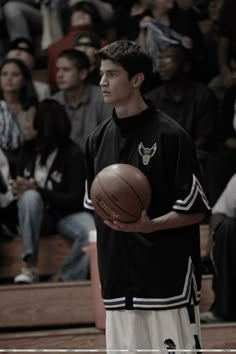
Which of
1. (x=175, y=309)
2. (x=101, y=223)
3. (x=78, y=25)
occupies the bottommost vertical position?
(x=175, y=309)

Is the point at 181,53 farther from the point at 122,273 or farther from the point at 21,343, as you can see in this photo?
the point at 122,273

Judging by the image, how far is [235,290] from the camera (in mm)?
5695

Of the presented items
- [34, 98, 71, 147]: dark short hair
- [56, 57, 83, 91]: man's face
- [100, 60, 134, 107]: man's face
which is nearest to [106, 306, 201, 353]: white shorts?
[100, 60, 134, 107]: man's face

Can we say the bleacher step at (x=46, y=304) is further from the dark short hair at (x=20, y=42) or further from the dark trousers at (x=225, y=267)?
the dark short hair at (x=20, y=42)

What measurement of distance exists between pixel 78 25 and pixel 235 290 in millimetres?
3508

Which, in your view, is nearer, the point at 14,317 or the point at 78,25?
the point at 14,317

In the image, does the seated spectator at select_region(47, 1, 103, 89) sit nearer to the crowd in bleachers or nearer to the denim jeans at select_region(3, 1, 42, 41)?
the crowd in bleachers

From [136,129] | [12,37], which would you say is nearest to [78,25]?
[12,37]

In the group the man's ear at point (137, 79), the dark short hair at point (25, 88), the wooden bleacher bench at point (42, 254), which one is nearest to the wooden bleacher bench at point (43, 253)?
the wooden bleacher bench at point (42, 254)

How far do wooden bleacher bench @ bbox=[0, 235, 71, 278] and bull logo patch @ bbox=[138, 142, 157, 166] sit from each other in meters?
2.61

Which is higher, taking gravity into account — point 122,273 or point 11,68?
point 11,68

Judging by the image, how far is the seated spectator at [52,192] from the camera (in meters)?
6.15

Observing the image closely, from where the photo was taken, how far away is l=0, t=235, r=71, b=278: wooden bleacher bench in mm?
6422

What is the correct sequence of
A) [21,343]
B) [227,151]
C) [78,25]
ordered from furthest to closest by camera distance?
[78,25], [227,151], [21,343]
